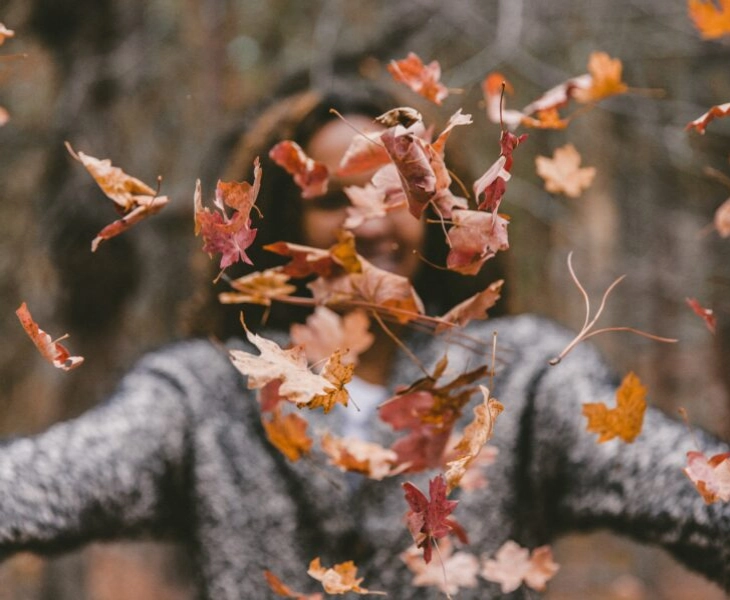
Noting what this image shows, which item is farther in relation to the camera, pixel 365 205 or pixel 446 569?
pixel 446 569

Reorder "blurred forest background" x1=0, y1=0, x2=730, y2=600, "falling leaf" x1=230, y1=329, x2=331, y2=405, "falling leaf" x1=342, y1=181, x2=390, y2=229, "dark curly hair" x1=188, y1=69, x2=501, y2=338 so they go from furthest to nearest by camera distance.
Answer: "blurred forest background" x1=0, y1=0, x2=730, y2=600 < "dark curly hair" x1=188, y1=69, x2=501, y2=338 < "falling leaf" x1=342, y1=181, x2=390, y2=229 < "falling leaf" x1=230, y1=329, x2=331, y2=405

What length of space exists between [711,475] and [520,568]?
10.9 inches

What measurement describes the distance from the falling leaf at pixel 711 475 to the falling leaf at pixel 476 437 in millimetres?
132

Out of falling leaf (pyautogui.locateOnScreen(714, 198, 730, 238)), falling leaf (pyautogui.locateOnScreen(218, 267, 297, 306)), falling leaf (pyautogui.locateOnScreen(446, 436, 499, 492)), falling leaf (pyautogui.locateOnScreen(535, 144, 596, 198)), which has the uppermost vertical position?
falling leaf (pyautogui.locateOnScreen(535, 144, 596, 198))

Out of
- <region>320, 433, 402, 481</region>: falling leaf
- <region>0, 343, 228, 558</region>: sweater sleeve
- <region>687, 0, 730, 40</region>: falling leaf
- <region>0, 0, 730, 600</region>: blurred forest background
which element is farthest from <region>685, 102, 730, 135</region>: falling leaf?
<region>0, 0, 730, 600</region>: blurred forest background

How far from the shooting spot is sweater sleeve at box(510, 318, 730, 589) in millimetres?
616

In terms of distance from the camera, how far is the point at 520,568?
29.2 inches

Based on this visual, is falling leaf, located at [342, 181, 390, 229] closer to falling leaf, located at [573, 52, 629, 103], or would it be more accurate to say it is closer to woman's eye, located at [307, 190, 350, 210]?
falling leaf, located at [573, 52, 629, 103]

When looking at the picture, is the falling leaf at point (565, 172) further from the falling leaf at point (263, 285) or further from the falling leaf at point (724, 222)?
the falling leaf at point (263, 285)

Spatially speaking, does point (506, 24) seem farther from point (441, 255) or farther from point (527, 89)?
point (441, 255)

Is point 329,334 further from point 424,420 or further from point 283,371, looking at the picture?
point 283,371

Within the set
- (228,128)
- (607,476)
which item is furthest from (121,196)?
(228,128)

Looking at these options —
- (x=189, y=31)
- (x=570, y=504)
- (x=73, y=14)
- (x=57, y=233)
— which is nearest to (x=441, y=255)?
(x=570, y=504)

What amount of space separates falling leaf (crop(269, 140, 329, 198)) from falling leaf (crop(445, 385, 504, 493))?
199 mm
